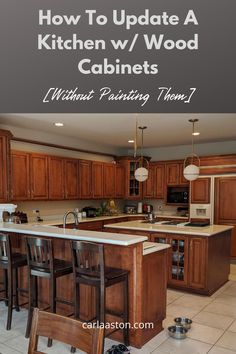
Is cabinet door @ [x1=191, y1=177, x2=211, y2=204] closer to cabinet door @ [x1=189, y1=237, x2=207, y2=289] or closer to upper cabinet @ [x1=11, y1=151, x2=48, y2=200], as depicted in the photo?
cabinet door @ [x1=189, y1=237, x2=207, y2=289]

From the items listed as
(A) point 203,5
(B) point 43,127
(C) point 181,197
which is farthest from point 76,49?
(C) point 181,197

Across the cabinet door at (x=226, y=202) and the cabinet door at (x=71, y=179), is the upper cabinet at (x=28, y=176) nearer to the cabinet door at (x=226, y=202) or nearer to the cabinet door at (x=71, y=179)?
the cabinet door at (x=71, y=179)

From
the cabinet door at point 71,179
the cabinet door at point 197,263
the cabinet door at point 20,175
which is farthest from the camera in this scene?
the cabinet door at point 71,179

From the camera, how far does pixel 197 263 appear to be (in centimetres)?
388

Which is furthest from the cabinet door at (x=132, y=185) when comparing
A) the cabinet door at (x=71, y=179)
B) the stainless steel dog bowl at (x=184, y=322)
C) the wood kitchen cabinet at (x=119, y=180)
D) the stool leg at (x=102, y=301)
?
the stool leg at (x=102, y=301)

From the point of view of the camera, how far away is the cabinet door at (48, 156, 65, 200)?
5.16 m

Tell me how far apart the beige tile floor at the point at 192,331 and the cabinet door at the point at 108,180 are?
120 inches

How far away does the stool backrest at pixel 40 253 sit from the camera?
260 centimetres

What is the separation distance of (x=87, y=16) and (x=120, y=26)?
0.16m

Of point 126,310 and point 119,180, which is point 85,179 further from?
point 126,310

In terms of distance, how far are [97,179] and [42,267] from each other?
3648 millimetres

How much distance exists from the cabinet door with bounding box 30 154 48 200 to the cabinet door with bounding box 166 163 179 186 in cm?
299

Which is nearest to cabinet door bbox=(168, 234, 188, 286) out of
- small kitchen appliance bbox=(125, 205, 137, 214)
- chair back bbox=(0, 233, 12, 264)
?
chair back bbox=(0, 233, 12, 264)

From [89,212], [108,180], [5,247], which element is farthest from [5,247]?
[108,180]
